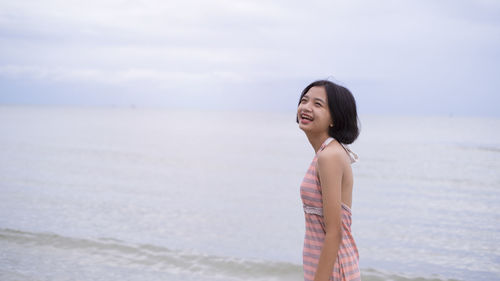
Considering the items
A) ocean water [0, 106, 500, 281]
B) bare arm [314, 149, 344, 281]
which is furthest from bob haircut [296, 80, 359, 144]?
ocean water [0, 106, 500, 281]

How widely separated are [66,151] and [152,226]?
23.2 meters

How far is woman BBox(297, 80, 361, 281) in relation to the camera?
8.16 feet

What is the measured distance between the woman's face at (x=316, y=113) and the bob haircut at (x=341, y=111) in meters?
0.03

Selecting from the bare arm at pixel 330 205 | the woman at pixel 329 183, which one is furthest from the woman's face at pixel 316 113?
the bare arm at pixel 330 205

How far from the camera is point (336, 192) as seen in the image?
97.3 inches

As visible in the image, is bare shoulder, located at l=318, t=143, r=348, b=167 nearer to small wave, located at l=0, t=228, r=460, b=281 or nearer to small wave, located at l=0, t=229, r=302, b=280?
small wave, located at l=0, t=228, r=460, b=281

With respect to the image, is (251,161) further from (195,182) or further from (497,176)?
(497,176)

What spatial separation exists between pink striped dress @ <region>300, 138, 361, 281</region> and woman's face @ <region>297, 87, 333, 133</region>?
0.10 metres

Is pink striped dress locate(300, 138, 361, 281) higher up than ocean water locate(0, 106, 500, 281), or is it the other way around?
ocean water locate(0, 106, 500, 281)

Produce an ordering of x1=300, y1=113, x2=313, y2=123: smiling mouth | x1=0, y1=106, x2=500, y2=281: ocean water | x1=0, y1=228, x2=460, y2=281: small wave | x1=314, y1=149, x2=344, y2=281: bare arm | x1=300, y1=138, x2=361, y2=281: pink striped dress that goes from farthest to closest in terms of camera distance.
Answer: x1=0, y1=106, x2=500, y2=281: ocean water < x1=0, y1=228, x2=460, y2=281: small wave < x1=300, y1=113, x2=313, y2=123: smiling mouth < x1=300, y1=138, x2=361, y2=281: pink striped dress < x1=314, y1=149, x2=344, y2=281: bare arm

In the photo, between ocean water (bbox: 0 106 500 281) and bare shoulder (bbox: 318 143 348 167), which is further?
ocean water (bbox: 0 106 500 281)

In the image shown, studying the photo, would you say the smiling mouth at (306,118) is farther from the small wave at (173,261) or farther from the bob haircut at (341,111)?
the small wave at (173,261)

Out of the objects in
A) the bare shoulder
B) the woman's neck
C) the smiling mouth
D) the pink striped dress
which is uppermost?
the smiling mouth

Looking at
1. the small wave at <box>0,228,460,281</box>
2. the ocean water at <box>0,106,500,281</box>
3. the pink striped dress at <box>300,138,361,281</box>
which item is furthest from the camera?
the ocean water at <box>0,106,500,281</box>
